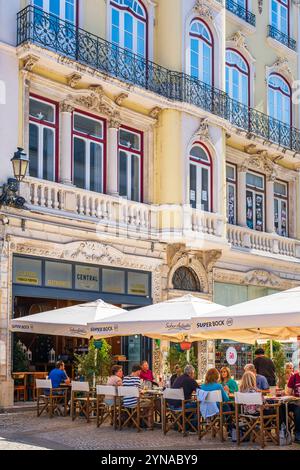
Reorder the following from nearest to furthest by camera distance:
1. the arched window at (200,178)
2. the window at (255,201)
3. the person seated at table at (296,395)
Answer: the person seated at table at (296,395)
the arched window at (200,178)
the window at (255,201)

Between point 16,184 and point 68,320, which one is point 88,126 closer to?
point 16,184

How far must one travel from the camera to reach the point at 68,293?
20422 mm

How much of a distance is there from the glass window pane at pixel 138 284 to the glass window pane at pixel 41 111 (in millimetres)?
4791

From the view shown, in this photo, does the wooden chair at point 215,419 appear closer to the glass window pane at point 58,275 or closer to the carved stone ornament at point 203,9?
the glass window pane at point 58,275

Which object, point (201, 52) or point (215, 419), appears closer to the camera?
point (215, 419)

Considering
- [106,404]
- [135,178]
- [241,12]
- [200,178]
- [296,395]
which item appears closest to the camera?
[296,395]

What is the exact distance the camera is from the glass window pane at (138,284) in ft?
72.9

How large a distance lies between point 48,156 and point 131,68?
3.62 metres

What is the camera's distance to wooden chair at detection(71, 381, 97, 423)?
16297 mm

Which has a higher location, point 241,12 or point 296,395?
point 241,12

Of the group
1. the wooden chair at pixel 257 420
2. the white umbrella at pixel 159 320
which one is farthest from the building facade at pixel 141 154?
the wooden chair at pixel 257 420

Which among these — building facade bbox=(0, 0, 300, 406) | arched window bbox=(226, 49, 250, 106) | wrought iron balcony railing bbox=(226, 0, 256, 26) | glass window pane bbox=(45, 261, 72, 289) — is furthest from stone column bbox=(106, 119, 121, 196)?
wrought iron balcony railing bbox=(226, 0, 256, 26)

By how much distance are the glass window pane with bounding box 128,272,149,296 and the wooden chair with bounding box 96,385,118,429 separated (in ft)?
20.5

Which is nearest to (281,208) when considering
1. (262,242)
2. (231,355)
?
(262,242)
